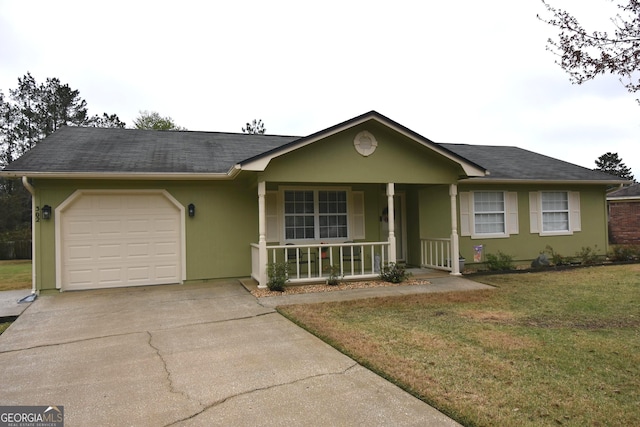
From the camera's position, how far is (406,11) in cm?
980

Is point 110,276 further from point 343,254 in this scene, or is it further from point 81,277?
point 343,254

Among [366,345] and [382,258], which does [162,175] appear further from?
[366,345]

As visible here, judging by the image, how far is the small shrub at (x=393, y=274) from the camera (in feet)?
28.8

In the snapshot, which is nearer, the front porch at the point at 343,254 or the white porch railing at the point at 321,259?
the front porch at the point at 343,254

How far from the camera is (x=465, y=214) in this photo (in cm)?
1130

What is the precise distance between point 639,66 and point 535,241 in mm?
8949

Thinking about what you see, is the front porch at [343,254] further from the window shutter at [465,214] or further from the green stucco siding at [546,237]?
the green stucco siding at [546,237]

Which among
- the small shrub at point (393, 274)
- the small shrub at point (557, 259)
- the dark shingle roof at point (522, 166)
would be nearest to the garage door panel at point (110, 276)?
the small shrub at point (393, 274)

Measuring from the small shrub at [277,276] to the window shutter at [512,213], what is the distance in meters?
7.42

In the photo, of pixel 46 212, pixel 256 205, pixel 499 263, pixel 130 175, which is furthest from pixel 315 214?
pixel 46 212

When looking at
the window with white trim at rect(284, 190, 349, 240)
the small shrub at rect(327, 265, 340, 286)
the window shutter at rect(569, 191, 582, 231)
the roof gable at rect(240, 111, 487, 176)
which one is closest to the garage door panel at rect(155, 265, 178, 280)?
the window with white trim at rect(284, 190, 349, 240)

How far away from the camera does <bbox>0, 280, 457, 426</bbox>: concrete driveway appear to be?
3043 millimetres

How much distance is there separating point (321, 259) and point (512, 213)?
6.32m

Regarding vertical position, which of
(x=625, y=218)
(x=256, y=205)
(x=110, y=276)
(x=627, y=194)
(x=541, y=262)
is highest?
(x=627, y=194)
